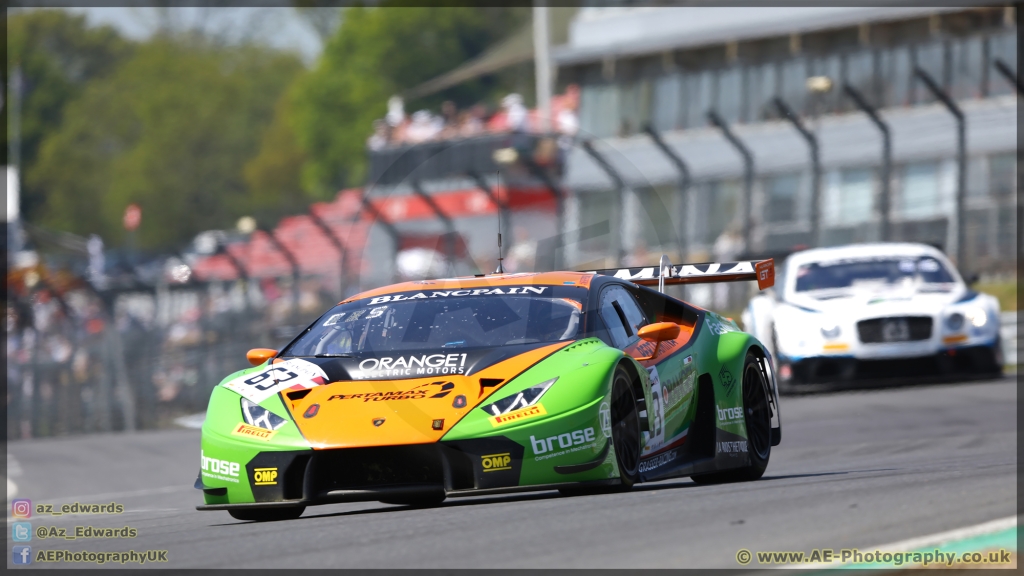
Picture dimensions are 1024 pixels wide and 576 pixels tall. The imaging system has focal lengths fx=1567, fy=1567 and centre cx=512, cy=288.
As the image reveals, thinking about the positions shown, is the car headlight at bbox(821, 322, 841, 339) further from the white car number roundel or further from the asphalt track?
the white car number roundel

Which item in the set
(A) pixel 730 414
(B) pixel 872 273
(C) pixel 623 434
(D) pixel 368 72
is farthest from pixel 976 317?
(D) pixel 368 72

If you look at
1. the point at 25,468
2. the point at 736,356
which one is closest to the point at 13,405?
the point at 25,468

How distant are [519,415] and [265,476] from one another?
1093 mm

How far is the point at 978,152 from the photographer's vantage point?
2395 centimetres

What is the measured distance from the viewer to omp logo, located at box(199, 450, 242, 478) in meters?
6.62

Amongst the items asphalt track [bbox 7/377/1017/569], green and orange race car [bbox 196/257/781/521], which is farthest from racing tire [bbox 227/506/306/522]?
asphalt track [bbox 7/377/1017/569]

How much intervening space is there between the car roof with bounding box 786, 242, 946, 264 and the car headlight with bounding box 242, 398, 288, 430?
984 centimetres

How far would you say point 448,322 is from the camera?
7.29 metres

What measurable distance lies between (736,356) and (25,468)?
902cm

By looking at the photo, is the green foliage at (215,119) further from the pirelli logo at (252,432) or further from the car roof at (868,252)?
the pirelli logo at (252,432)

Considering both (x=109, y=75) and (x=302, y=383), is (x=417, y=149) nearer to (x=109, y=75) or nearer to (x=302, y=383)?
(x=302, y=383)

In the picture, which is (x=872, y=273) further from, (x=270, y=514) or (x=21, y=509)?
(x=270, y=514)

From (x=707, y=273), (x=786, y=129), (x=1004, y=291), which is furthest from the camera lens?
(x=786, y=129)

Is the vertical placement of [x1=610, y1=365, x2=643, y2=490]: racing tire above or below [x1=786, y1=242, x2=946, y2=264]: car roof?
above
